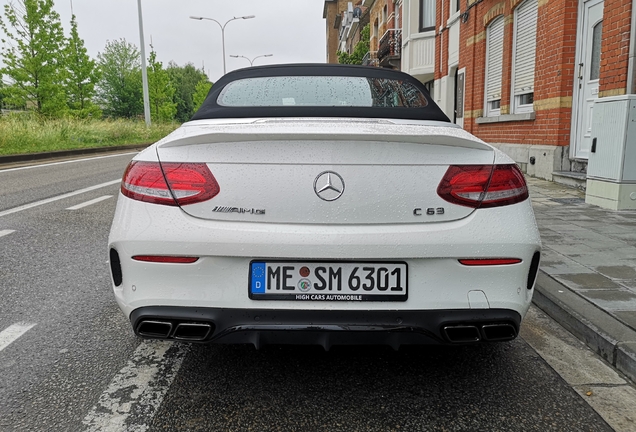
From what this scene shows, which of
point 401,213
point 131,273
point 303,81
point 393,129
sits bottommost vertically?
point 131,273

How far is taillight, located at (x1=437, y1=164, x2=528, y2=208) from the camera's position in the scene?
7.82 feet

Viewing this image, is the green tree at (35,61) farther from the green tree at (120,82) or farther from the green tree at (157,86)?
the green tree at (120,82)

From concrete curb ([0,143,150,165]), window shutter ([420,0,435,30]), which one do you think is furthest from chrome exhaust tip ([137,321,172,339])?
window shutter ([420,0,435,30])

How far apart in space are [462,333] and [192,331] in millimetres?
1125

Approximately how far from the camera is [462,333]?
237 cm

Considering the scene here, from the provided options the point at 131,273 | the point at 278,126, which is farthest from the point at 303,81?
the point at 131,273

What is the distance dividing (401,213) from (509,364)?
118 centimetres

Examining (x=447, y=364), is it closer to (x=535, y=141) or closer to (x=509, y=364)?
(x=509, y=364)

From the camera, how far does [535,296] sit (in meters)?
3.94

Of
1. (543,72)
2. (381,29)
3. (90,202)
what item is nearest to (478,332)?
(90,202)

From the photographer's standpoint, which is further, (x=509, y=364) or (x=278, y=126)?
(x=509, y=364)

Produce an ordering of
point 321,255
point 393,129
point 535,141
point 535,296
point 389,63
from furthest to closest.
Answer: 1. point 389,63
2. point 535,141
3. point 535,296
4. point 393,129
5. point 321,255

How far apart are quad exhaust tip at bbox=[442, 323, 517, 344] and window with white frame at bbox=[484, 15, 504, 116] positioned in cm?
1197

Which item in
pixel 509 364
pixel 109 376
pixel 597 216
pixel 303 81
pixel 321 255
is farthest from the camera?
pixel 597 216
